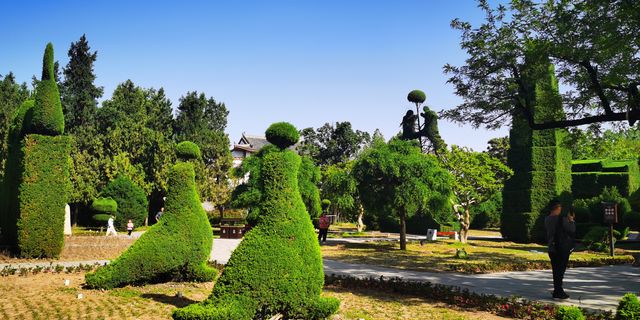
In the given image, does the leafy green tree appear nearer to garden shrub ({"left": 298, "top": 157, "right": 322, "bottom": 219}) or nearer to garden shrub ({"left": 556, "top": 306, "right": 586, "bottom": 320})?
garden shrub ({"left": 298, "top": 157, "right": 322, "bottom": 219})

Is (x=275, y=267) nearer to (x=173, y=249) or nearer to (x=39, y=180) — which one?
(x=173, y=249)

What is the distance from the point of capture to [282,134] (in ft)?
23.4

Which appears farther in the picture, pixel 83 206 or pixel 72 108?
pixel 72 108

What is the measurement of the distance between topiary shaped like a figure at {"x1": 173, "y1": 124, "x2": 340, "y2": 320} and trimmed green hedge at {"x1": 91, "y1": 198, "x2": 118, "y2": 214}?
2916cm

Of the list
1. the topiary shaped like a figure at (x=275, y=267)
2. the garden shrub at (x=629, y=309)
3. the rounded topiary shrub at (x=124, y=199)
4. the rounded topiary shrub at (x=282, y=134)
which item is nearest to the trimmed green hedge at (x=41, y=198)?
the rounded topiary shrub at (x=282, y=134)

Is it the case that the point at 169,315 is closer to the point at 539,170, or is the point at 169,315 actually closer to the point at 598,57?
the point at 598,57

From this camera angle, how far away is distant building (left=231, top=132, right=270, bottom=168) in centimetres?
7032

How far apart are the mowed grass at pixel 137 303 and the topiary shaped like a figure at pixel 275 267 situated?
1.51 m

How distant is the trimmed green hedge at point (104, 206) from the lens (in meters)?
32.1

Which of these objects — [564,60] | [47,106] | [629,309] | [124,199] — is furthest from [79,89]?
[629,309]

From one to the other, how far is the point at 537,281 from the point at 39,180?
1536 centimetres

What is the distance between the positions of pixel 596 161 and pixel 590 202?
735 centimetres

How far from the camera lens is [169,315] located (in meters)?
7.67

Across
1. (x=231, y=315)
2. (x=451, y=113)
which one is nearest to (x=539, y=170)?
(x=451, y=113)
